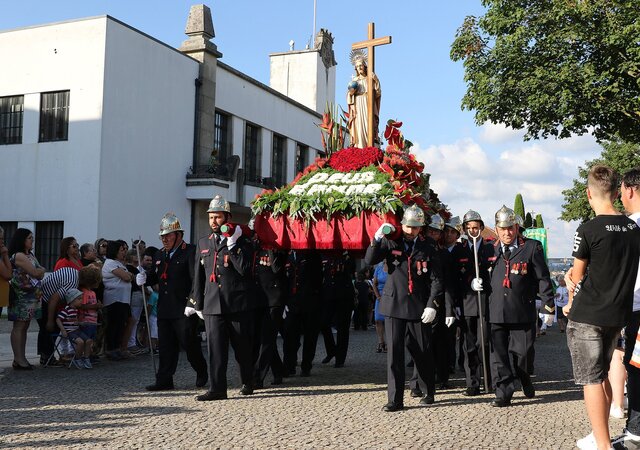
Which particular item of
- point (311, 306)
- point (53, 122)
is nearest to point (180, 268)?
point (311, 306)

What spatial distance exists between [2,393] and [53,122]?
14.6m

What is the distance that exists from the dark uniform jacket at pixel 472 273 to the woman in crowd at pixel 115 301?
5214mm

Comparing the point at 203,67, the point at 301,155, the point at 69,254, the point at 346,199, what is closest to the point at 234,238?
the point at 346,199

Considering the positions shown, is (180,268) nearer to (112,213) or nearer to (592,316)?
(592,316)

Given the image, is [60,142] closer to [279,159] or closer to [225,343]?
[279,159]

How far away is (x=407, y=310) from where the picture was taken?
745 cm

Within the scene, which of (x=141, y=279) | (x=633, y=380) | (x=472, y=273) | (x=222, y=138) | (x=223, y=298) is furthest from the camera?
(x=222, y=138)

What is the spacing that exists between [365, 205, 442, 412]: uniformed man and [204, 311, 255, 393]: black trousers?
157 cm

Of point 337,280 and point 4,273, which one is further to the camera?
point 337,280

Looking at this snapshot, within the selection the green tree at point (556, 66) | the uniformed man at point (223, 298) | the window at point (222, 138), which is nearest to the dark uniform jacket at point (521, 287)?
the uniformed man at point (223, 298)

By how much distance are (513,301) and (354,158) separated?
263 cm

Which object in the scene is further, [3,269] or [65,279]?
[65,279]

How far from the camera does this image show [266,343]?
28.9ft

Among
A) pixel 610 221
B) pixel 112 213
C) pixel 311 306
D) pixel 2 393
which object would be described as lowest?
pixel 2 393
